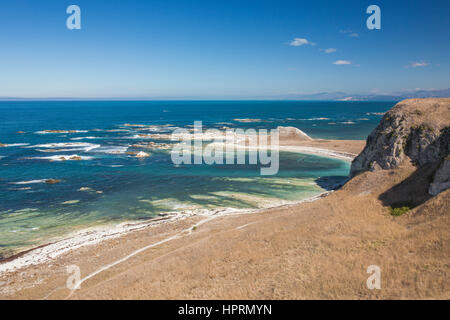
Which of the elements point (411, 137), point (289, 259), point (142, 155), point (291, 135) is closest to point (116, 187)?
point (142, 155)

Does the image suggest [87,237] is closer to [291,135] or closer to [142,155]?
[142,155]

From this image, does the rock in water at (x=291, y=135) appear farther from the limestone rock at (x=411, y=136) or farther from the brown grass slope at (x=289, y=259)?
the brown grass slope at (x=289, y=259)

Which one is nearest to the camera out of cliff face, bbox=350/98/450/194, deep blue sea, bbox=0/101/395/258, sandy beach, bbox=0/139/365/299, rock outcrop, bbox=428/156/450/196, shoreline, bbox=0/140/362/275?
sandy beach, bbox=0/139/365/299

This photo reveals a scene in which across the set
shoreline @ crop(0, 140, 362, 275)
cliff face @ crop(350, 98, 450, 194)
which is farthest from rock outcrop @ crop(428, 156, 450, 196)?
shoreline @ crop(0, 140, 362, 275)

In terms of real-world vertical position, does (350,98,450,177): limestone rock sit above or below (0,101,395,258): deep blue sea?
above

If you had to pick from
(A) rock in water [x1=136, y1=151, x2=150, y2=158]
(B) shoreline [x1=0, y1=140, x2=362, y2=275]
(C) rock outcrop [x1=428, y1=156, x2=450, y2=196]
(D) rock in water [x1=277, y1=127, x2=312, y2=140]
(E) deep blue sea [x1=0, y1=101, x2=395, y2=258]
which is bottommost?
(B) shoreline [x1=0, y1=140, x2=362, y2=275]

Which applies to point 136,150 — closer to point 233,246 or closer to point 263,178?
point 263,178

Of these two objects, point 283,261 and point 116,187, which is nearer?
point 283,261

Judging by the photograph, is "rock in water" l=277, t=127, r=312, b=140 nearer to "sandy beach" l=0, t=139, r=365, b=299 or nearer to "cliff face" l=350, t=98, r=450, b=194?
"cliff face" l=350, t=98, r=450, b=194

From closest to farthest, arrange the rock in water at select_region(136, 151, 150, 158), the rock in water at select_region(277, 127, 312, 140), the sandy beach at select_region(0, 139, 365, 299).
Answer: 1. the sandy beach at select_region(0, 139, 365, 299)
2. the rock in water at select_region(136, 151, 150, 158)
3. the rock in water at select_region(277, 127, 312, 140)
